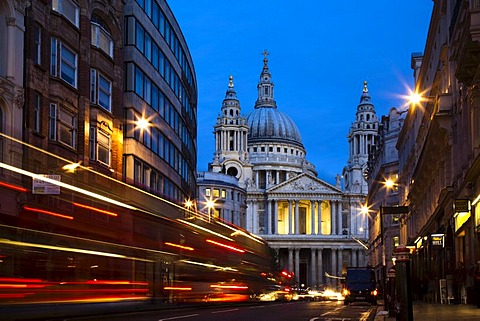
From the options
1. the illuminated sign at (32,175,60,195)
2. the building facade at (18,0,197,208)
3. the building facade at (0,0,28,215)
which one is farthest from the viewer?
the building facade at (18,0,197,208)

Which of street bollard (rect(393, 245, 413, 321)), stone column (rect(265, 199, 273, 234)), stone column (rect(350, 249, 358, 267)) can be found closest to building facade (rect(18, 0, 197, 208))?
street bollard (rect(393, 245, 413, 321))

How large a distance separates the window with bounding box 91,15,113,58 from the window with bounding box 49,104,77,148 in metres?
5.00

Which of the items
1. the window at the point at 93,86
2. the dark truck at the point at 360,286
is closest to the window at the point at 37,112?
the window at the point at 93,86

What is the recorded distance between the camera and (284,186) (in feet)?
→ 656

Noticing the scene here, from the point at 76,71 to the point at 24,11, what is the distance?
6.57m

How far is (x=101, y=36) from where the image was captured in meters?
45.5

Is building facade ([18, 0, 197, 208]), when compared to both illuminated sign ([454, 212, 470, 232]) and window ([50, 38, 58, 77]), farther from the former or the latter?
illuminated sign ([454, 212, 470, 232])

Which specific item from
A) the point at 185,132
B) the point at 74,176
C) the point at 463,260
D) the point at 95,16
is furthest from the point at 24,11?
the point at 185,132

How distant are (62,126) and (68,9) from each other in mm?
5321

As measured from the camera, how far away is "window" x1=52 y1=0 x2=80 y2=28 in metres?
39.8

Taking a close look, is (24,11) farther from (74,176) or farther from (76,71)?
(74,176)

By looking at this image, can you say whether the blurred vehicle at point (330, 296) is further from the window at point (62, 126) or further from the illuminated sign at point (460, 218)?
the window at point (62, 126)

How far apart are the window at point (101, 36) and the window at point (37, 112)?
24.8ft

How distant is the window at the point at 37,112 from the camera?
3684 cm
